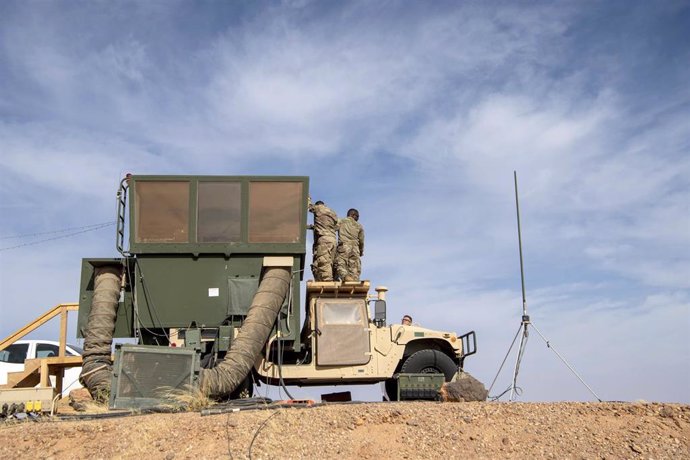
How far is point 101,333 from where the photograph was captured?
12.2 m

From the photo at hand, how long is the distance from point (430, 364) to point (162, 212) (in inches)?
220

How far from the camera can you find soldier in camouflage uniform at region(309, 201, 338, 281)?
43.9 feet

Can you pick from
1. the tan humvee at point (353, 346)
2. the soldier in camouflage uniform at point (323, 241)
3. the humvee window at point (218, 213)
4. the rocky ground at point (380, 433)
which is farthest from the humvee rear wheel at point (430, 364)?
the humvee window at point (218, 213)

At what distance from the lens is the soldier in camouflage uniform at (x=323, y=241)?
13.4 meters

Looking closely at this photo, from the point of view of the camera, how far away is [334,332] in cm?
1279

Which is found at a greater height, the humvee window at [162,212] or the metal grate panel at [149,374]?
the humvee window at [162,212]

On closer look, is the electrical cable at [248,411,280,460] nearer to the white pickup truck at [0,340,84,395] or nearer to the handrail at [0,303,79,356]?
the handrail at [0,303,79,356]

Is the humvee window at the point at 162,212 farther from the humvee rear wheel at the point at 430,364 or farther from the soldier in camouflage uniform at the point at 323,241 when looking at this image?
the humvee rear wheel at the point at 430,364

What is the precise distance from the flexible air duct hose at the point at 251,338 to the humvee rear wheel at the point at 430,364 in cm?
252

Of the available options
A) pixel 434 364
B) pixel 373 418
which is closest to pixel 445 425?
pixel 373 418

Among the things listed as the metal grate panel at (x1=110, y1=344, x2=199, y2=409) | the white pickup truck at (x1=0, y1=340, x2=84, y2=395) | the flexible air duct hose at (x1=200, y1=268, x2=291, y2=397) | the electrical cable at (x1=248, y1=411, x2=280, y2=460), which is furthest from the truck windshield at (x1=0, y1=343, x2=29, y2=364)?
the electrical cable at (x1=248, y1=411, x2=280, y2=460)

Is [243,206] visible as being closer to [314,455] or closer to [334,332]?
[334,332]

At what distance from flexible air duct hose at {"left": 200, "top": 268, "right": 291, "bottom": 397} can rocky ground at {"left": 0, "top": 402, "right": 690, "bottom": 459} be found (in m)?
1.81

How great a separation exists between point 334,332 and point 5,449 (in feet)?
18.9
